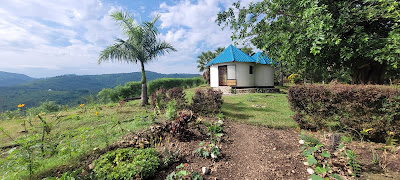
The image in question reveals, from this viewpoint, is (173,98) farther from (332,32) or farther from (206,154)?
(332,32)

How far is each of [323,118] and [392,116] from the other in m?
1.11

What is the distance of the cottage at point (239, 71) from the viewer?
47.3ft

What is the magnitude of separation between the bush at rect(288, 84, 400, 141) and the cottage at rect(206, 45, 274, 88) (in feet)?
34.0

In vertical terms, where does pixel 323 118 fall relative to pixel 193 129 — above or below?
above

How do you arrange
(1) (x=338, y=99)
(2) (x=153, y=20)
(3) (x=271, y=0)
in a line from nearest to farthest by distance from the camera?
(1) (x=338, y=99) < (3) (x=271, y=0) < (2) (x=153, y=20)

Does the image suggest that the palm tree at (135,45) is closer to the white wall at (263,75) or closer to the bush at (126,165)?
the bush at (126,165)

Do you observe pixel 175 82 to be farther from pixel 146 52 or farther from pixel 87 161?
pixel 87 161

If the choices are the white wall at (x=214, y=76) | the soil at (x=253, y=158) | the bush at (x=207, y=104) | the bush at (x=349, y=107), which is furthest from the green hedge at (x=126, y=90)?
the bush at (x=349, y=107)

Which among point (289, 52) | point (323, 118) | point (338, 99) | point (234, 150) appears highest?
point (289, 52)

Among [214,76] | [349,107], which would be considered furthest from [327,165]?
[214,76]

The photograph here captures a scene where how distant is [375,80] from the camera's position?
6.27 meters

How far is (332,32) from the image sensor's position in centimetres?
470

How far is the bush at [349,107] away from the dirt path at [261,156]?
74 centimetres

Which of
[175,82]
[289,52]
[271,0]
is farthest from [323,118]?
[175,82]
